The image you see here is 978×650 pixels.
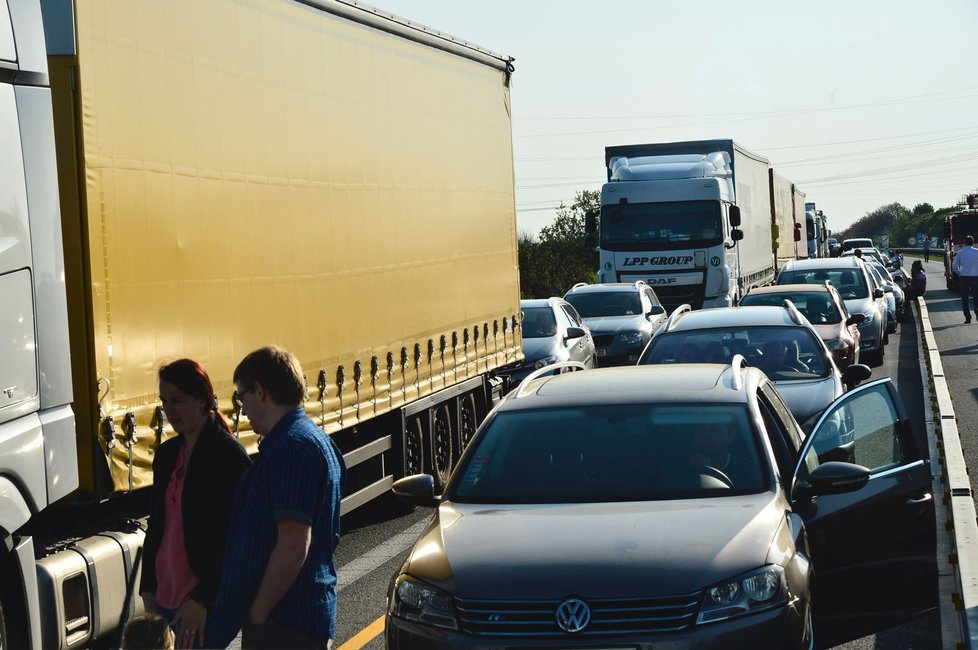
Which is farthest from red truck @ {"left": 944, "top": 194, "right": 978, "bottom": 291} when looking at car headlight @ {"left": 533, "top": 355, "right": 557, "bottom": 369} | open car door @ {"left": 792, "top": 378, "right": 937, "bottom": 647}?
open car door @ {"left": 792, "top": 378, "right": 937, "bottom": 647}

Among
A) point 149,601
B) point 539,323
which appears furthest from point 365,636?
point 539,323

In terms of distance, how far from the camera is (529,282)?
2030 inches

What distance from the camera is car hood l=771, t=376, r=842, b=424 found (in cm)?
1201

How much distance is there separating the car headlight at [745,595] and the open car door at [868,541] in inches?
34.0

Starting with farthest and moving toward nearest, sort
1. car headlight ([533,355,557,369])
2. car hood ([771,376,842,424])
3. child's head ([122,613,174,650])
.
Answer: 1. car headlight ([533,355,557,369])
2. car hood ([771,376,842,424])
3. child's head ([122,613,174,650])

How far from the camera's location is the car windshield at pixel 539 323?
20.0m

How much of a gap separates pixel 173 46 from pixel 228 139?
2.57 ft

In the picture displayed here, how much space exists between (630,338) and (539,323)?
430 cm

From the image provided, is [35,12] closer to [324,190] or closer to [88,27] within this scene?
[88,27]

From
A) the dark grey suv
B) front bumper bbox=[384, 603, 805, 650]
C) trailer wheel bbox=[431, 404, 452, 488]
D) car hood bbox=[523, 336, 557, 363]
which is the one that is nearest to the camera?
front bumper bbox=[384, 603, 805, 650]

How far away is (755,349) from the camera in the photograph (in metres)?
13.2

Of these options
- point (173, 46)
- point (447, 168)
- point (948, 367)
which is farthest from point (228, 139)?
point (948, 367)

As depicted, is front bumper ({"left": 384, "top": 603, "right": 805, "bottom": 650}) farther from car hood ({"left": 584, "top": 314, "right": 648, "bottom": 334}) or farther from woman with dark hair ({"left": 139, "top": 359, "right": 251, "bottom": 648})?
car hood ({"left": 584, "top": 314, "right": 648, "bottom": 334})

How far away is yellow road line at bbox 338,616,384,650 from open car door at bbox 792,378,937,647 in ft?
8.09
